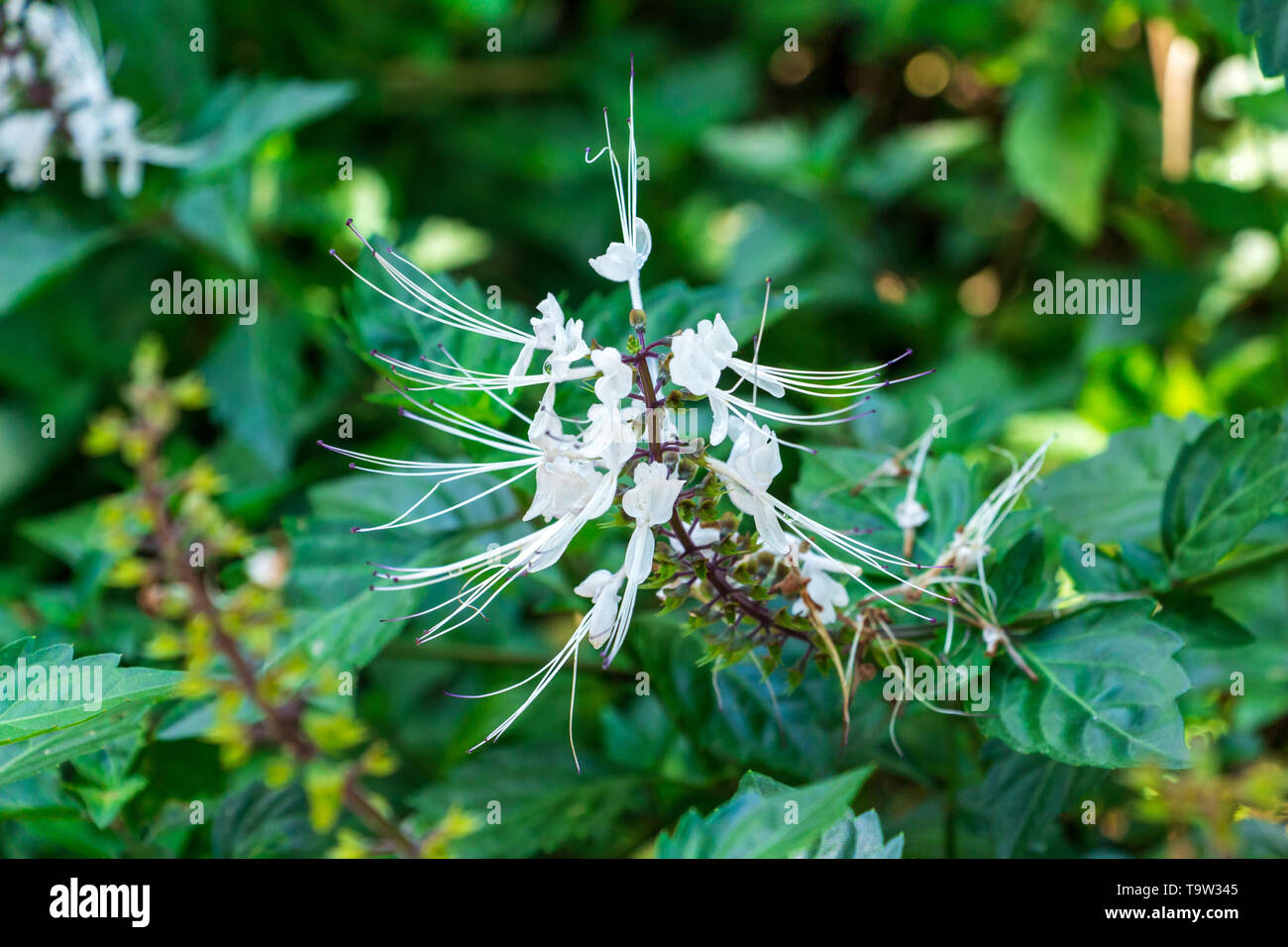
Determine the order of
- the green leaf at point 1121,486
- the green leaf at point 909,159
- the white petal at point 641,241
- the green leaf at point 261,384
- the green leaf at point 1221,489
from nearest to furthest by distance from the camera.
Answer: the white petal at point 641,241, the green leaf at point 1221,489, the green leaf at point 1121,486, the green leaf at point 261,384, the green leaf at point 909,159

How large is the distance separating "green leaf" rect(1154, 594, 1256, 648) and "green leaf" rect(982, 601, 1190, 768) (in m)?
0.07

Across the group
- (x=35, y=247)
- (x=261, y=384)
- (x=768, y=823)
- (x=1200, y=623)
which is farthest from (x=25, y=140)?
(x=1200, y=623)

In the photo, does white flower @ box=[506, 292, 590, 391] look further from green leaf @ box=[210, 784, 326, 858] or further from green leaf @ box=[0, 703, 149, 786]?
green leaf @ box=[210, 784, 326, 858]

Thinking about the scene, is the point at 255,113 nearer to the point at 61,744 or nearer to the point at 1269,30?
the point at 61,744

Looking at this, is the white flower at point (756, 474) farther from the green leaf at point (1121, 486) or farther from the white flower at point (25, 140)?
the white flower at point (25, 140)

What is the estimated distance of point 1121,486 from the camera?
2.74 feet

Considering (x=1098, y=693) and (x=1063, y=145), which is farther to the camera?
(x=1063, y=145)

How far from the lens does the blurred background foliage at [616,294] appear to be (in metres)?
0.82

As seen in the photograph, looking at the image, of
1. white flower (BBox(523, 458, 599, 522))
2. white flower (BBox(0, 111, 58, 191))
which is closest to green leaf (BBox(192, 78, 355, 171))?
white flower (BBox(0, 111, 58, 191))

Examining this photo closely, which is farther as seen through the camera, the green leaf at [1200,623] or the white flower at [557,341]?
the green leaf at [1200,623]

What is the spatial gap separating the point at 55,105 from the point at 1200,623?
1.17 m

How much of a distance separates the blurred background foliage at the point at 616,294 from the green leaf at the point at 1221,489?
0.49ft

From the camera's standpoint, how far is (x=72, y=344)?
56.2 inches

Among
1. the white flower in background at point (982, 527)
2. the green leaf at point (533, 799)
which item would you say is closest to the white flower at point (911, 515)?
the white flower in background at point (982, 527)
